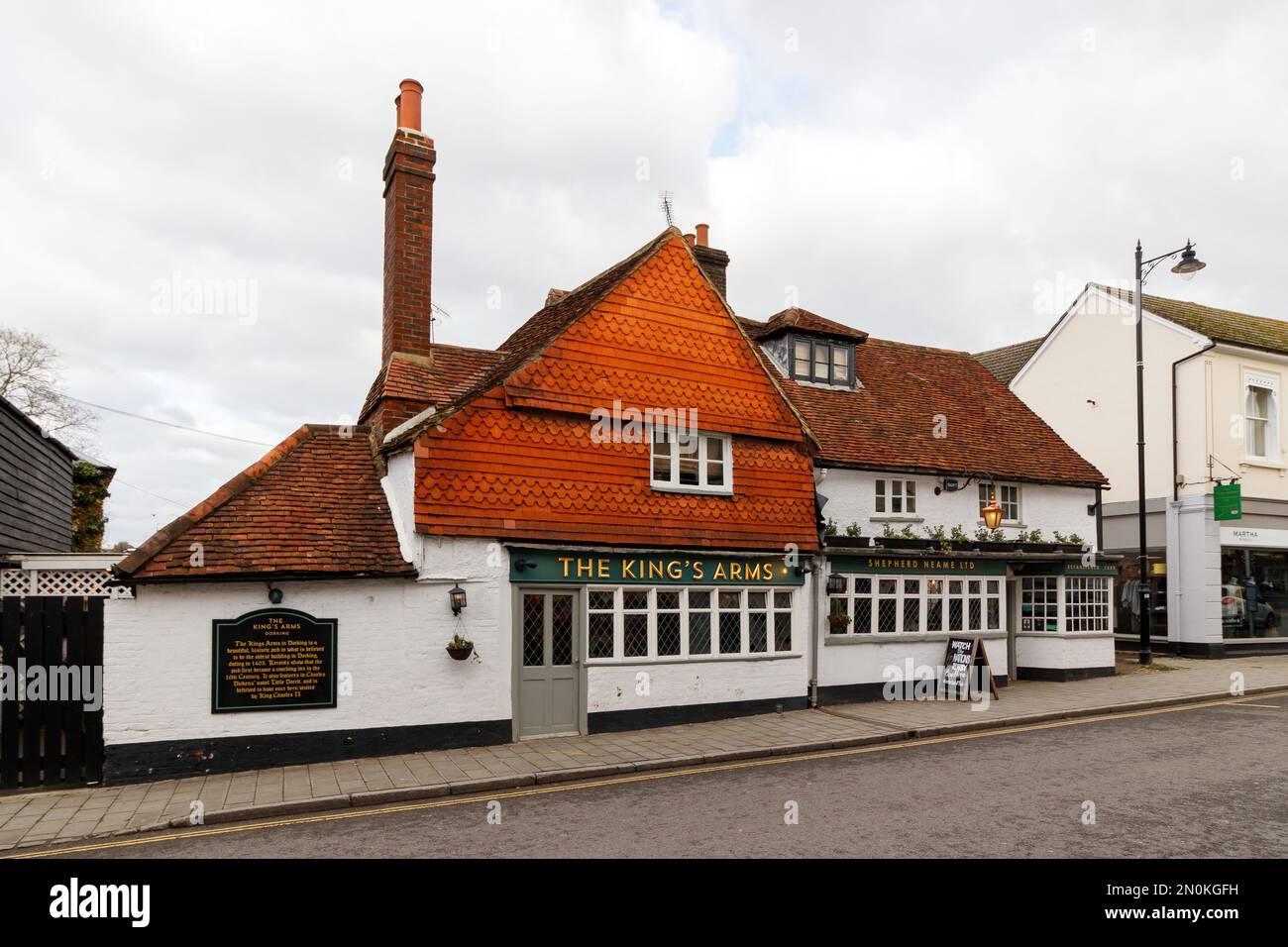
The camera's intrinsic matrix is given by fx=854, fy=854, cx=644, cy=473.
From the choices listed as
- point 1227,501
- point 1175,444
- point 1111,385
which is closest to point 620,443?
point 1227,501

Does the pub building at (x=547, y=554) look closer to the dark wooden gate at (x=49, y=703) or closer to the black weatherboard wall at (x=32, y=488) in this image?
the dark wooden gate at (x=49, y=703)

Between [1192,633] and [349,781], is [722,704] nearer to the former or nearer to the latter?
[349,781]

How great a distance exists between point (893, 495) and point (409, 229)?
438 inches

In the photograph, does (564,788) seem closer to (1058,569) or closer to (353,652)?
(353,652)

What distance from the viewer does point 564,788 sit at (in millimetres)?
10625

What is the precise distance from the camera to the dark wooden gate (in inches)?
404

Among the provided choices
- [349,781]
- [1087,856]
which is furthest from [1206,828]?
[349,781]

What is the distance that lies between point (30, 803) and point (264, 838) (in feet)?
10.9

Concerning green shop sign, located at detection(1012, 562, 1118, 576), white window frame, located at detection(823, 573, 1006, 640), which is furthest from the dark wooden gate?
green shop sign, located at detection(1012, 562, 1118, 576)

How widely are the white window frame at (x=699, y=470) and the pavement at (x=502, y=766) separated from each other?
397 cm

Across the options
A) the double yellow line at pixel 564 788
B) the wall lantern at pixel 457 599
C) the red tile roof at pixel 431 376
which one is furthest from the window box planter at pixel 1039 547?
the wall lantern at pixel 457 599

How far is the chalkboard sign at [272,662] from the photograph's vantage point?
1120 centimetres

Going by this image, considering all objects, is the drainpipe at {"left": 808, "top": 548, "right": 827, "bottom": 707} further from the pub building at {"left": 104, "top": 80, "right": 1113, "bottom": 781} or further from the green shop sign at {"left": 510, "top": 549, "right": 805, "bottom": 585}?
the green shop sign at {"left": 510, "top": 549, "right": 805, "bottom": 585}

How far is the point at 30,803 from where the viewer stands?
9703mm
